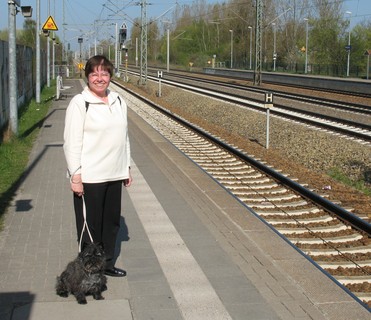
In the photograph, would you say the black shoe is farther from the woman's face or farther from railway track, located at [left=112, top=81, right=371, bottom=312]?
railway track, located at [left=112, top=81, right=371, bottom=312]

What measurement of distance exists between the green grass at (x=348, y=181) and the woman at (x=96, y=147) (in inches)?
266

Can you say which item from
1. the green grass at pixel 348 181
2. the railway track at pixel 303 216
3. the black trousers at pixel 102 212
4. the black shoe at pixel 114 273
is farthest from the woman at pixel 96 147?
the green grass at pixel 348 181

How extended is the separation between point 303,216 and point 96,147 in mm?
4652

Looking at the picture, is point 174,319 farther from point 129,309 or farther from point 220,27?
point 220,27

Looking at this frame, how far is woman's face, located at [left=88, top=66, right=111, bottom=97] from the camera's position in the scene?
5285 mm

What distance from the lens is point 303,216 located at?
933cm

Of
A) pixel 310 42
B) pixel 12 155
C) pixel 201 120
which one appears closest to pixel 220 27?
pixel 310 42

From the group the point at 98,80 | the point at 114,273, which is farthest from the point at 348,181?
the point at 98,80

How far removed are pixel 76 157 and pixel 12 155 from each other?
29.6 feet

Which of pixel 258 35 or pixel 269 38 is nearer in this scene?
pixel 258 35

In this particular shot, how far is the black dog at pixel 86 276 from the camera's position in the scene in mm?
5215

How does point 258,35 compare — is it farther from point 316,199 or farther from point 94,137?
point 94,137

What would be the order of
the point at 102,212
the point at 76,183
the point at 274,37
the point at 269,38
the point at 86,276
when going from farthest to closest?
the point at 269,38
the point at 274,37
the point at 102,212
the point at 76,183
the point at 86,276

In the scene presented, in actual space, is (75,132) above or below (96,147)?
above
